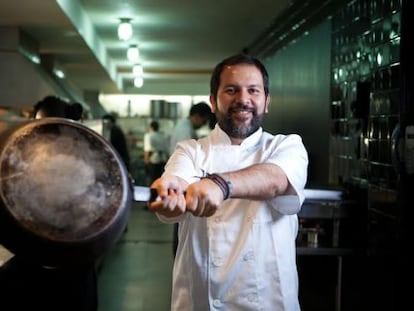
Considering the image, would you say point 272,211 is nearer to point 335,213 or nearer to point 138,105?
point 335,213

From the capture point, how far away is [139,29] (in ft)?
26.6

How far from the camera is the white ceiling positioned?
6.04 m

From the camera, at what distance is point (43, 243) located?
984 millimetres

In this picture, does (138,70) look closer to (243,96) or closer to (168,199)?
(243,96)

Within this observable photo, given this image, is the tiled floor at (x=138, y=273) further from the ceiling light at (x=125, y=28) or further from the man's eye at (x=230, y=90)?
the man's eye at (x=230, y=90)

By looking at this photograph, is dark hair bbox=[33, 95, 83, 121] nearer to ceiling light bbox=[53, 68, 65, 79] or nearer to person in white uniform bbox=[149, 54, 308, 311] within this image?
person in white uniform bbox=[149, 54, 308, 311]

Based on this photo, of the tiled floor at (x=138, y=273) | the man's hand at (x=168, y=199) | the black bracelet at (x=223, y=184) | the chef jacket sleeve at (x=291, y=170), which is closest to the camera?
the man's hand at (x=168, y=199)

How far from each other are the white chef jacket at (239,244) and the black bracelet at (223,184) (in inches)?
12.2

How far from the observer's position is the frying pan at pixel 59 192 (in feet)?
3.23

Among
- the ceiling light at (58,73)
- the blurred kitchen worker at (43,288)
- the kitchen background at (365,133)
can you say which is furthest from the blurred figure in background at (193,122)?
the blurred kitchen worker at (43,288)

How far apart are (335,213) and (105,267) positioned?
11.0 feet

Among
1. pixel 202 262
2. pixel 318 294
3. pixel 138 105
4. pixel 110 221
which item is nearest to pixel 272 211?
pixel 202 262

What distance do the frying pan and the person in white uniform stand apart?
0.54 meters

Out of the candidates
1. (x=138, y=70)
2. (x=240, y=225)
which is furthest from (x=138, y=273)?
(x=138, y=70)
